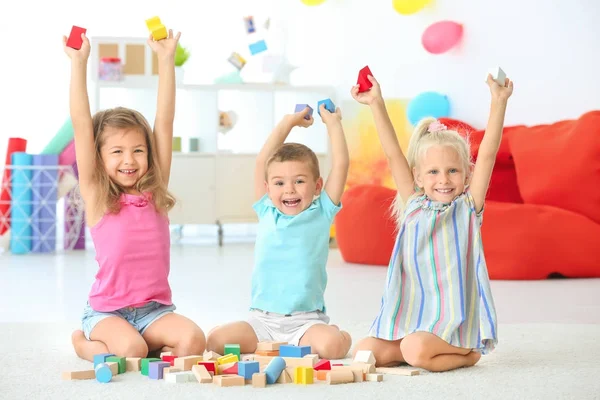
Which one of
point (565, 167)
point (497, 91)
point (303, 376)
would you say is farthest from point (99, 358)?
point (565, 167)

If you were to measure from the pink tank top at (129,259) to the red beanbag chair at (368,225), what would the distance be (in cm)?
193

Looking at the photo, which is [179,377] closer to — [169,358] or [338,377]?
[169,358]

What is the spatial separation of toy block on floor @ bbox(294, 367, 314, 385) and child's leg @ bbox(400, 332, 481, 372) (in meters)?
0.24

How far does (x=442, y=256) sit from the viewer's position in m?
1.82

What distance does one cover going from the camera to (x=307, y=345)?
187 centimetres

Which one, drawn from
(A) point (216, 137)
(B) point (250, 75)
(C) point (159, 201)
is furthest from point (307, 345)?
(B) point (250, 75)

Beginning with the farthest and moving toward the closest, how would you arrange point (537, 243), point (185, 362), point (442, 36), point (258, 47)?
1. point (258, 47)
2. point (442, 36)
3. point (537, 243)
4. point (185, 362)

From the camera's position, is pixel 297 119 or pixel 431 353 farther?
pixel 297 119

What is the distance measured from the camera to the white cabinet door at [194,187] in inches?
197

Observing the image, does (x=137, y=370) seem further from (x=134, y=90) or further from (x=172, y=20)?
(x=172, y=20)

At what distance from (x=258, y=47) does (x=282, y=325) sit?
3335mm

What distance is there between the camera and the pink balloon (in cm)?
497

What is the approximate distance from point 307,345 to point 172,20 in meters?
3.84

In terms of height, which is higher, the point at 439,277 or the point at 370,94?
the point at 370,94
